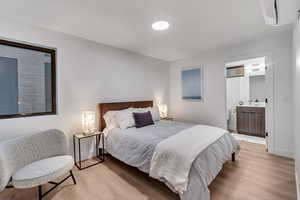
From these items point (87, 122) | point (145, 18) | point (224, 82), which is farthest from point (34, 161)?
point (224, 82)

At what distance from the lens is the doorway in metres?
3.92

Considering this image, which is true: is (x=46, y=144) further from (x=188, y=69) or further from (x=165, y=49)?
(x=188, y=69)

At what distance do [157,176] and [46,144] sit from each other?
64.6 inches

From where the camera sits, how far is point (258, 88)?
4.54m

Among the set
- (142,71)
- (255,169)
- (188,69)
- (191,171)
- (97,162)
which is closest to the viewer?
(191,171)

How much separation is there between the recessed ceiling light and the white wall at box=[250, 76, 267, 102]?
401cm

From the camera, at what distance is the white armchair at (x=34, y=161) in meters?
1.45

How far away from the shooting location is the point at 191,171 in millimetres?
1456

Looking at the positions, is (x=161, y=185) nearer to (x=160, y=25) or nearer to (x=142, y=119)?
(x=142, y=119)

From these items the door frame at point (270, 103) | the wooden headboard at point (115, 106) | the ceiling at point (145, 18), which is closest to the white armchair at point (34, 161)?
the wooden headboard at point (115, 106)

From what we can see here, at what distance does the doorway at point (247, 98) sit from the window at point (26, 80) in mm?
4299

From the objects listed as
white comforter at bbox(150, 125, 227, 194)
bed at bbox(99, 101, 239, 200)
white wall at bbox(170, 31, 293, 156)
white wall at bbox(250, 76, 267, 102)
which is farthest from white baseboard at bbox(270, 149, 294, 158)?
white wall at bbox(250, 76, 267, 102)

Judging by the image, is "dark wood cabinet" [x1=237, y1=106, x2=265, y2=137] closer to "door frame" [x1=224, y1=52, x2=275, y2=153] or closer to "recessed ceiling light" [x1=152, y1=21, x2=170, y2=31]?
"door frame" [x1=224, y1=52, x2=275, y2=153]

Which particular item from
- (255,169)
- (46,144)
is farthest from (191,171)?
(46,144)
